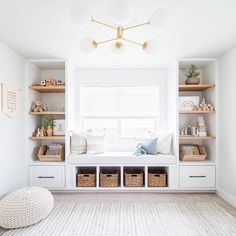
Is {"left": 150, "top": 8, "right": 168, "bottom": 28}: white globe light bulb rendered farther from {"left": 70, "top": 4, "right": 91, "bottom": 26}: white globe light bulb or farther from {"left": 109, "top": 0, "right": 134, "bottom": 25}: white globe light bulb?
{"left": 70, "top": 4, "right": 91, "bottom": 26}: white globe light bulb

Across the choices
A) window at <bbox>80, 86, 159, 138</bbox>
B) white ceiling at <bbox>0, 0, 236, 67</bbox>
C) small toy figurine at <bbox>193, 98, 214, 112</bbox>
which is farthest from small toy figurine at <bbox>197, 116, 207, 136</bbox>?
white ceiling at <bbox>0, 0, 236, 67</bbox>

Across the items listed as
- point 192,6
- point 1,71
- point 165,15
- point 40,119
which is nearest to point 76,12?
point 165,15

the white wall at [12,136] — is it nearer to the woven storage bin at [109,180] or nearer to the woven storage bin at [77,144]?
the woven storage bin at [77,144]

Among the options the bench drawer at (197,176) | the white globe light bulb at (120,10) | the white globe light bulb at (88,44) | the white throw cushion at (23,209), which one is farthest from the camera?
the bench drawer at (197,176)

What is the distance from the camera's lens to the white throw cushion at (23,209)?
2496mm

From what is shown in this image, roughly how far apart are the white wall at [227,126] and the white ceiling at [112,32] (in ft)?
0.84

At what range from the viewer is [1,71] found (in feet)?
10.00

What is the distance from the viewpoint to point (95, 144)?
398cm

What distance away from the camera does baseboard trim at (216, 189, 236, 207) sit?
324 cm

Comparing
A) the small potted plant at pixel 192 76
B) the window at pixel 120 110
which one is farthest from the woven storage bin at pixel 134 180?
the small potted plant at pixel 192 76

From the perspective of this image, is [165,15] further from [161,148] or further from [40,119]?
[40,119]

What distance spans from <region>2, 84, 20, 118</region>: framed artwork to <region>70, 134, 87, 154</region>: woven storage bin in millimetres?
1001

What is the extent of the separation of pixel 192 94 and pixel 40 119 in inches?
113

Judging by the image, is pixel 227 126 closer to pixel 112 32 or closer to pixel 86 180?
pixel 112 32
